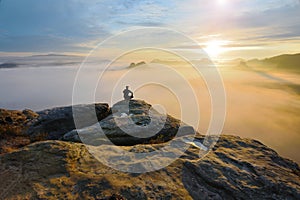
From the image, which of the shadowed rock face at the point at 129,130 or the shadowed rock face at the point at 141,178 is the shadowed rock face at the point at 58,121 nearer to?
the shadowed rock face at the point at 129,130

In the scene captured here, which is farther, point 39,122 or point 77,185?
point 39,122

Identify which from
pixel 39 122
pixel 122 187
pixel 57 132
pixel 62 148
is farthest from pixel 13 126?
pixel 122 187

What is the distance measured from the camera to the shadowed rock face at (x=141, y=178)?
686cm

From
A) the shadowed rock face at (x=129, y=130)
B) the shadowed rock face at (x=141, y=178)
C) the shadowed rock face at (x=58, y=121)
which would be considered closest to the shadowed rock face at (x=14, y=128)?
the shadowed rock face at (x=58, y=121)

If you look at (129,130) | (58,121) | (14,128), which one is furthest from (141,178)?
(14,128)

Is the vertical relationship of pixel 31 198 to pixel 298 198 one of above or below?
above

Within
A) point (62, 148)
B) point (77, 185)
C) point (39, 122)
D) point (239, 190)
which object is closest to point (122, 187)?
point (77, 185)

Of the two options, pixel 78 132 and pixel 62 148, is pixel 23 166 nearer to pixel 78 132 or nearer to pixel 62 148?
pixel 62 148

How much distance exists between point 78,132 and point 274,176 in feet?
33.5

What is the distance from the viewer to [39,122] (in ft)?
53.7

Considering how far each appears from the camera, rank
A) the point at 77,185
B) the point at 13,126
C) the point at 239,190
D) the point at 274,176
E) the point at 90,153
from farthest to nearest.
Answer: the point at 13,126 < the point at 90,153 < the point at 274,176 < the point at 239,190 < the point at 77,185

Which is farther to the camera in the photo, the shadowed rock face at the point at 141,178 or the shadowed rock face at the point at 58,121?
the shadowed rock face at the point at 58,121

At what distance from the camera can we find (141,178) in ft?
25.1

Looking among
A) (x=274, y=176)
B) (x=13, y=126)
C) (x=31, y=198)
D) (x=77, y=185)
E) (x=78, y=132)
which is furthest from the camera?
(x=13, y=126)
